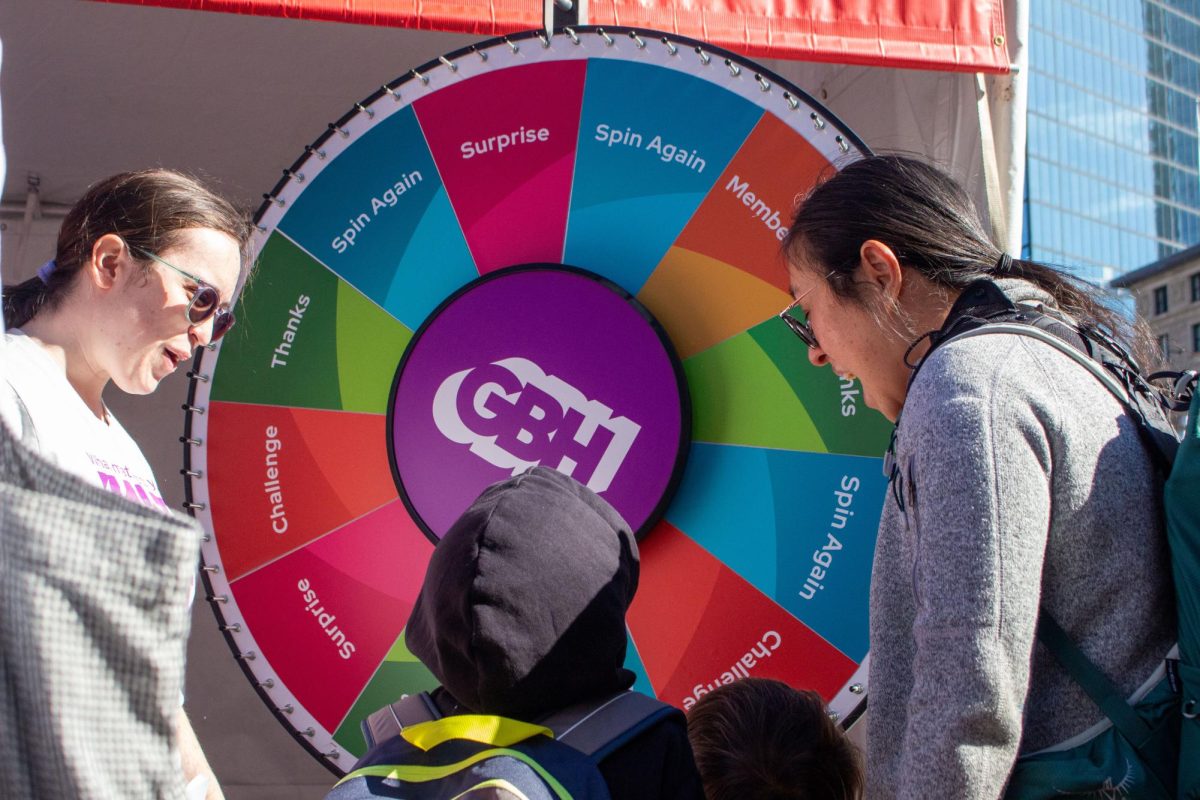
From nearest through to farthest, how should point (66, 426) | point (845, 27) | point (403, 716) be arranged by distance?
point (403, 716)
point (66, 426)
point (845, 27)

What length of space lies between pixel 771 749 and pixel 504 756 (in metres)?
0.44

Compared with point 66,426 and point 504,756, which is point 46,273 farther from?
point 504,756

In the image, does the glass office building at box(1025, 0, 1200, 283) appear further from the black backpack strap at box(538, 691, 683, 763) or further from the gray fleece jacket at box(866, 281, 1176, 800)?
the black backpack strap at box(538, 691, 683, 763)

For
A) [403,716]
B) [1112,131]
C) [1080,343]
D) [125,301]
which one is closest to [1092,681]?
[1080,343]

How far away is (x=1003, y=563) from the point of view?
1.12m

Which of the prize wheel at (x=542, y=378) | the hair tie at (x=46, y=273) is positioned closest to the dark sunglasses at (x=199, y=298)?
the hair tie at (x=46, y=273)

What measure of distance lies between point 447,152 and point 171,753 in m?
1.80

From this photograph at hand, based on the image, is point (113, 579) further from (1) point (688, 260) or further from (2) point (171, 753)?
(1) point (688, 260)

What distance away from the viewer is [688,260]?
2227 mm

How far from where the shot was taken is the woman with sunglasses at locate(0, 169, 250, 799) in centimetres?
173

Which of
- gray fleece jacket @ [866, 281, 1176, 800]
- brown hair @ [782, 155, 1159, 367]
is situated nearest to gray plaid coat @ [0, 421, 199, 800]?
gray fleece jacket @ [866, 281, 1176, 800]

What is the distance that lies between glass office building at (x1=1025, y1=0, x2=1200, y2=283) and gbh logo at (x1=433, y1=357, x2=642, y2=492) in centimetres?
4982

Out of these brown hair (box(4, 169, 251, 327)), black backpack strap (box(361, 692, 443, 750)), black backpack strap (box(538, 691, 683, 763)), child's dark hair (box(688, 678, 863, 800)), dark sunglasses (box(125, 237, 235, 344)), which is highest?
brown hair (box(4, 169, 251, 327))

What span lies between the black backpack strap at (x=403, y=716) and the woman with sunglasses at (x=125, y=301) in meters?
0.51
